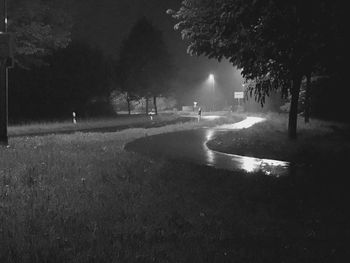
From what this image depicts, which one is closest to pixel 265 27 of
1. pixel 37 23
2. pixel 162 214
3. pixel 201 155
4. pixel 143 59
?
pixel 162 214

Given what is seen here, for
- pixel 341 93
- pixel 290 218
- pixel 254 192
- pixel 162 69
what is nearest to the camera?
pixel 290 218

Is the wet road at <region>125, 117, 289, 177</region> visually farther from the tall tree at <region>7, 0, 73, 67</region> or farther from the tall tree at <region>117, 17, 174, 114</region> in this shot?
the tall tree at <region>117, 17, 174, 114</region>

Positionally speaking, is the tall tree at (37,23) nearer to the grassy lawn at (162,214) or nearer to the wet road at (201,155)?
the wet road at (201,155)

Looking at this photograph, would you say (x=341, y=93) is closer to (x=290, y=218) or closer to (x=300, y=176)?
(x=300, y=176)

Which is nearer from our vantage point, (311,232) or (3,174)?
(311,232)

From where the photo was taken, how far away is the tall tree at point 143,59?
175 feet

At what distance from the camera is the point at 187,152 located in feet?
53.2

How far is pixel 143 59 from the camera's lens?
176ft

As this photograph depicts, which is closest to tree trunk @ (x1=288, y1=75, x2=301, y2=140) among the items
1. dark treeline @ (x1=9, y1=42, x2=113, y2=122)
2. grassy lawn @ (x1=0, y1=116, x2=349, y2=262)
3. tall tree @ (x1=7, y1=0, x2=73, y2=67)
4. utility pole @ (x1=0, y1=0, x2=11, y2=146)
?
grassy lawn @ (x1=0, y1=116, x2=349, y2=262)

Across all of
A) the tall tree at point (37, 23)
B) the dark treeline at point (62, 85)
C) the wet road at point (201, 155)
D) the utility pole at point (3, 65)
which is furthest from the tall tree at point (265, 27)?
the dark treeline at point (62, 85)

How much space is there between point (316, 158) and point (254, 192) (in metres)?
5.78

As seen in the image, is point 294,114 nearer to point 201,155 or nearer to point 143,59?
point 201,155

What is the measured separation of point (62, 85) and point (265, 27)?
110 ft

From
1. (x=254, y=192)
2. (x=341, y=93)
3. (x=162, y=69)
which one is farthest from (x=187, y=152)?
(x=162, y=69)
